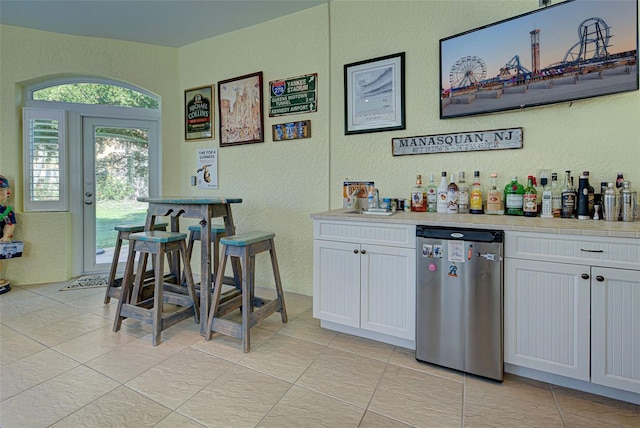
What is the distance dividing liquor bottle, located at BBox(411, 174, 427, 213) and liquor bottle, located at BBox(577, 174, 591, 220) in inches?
38.5

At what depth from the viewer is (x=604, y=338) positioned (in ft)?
5.30

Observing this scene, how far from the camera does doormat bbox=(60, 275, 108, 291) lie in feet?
11.8

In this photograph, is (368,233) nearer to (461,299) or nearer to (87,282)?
(461,299)

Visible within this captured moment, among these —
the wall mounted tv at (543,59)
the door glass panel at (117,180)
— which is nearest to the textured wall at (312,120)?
the wall mounted tv at (543,59)

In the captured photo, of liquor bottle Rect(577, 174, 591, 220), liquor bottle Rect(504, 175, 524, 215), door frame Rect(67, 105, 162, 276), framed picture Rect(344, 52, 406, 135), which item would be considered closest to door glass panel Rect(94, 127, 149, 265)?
door frame Rect(67, 105, 162, 276)

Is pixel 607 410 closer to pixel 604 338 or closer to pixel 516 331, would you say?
pixel 604 338

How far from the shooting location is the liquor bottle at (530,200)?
214 cm

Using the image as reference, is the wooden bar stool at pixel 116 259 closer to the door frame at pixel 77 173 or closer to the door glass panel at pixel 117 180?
the door glass panel at pixel 117 180

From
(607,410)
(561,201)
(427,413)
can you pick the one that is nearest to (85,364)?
(427,413)

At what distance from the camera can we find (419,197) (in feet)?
8.49

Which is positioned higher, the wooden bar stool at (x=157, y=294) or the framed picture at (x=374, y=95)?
the framed picture at (x=374, y=95)

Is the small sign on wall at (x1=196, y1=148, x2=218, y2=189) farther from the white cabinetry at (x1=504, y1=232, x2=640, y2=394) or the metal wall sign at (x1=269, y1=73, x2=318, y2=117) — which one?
the white cabinetry at (x1=504, y1=232, x2=640, y2=394)

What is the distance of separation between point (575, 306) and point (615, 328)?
0.18m

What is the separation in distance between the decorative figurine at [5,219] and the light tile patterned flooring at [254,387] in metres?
1.40
